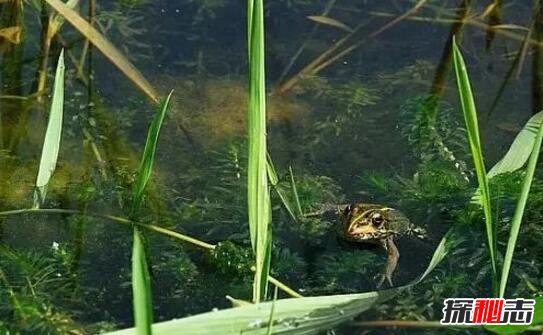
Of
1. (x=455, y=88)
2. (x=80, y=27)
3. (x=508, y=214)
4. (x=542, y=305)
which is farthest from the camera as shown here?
(x=455, y=88)

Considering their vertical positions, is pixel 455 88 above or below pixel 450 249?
above

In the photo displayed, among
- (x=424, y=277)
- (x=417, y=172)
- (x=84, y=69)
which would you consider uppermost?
(x=84, y=69)

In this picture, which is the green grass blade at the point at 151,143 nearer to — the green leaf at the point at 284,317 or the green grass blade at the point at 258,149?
the green grass blade at the point at 258,149

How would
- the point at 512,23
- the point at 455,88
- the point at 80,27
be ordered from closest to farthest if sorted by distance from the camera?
the point at 80,27
the point at 455,88
the point at 512,23

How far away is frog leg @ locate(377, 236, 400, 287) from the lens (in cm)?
262

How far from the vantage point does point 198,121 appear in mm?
3229

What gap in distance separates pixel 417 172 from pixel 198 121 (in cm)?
73

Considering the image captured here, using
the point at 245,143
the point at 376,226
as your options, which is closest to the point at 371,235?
the point at 376,226

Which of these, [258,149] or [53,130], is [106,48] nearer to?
[53,130]

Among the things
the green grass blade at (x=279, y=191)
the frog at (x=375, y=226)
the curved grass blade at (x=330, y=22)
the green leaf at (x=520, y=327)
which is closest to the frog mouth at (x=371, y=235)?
the frog at (x=375, y=226)

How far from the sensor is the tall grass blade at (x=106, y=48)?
308cm

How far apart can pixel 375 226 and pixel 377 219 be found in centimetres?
3

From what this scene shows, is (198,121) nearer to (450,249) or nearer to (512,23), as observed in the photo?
(450,249)

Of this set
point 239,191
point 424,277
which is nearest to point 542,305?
point 424,277
